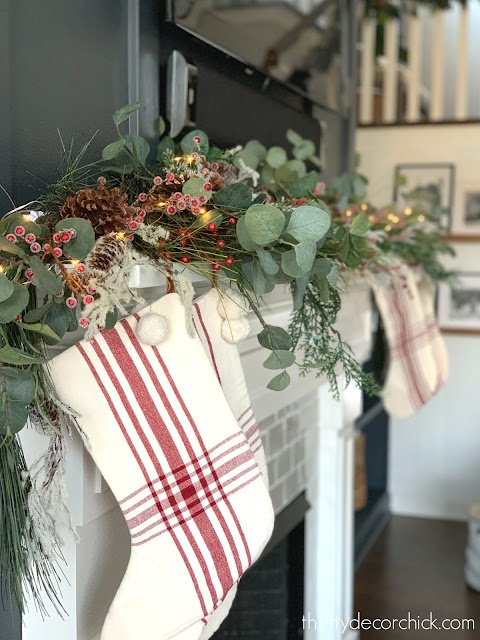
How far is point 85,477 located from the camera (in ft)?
3.64

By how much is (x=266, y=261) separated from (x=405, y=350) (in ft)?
5.27

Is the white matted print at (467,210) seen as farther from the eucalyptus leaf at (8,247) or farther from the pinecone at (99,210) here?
the eucalyptus leaf at (8,247)

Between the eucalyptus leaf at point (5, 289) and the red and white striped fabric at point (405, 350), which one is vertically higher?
the eucalyptus leaf at point (5, 289)

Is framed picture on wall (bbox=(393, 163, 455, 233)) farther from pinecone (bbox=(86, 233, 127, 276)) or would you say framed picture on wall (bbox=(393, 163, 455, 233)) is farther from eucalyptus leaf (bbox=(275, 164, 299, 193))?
pinecone (bbox=(86, 233, 127, 276))

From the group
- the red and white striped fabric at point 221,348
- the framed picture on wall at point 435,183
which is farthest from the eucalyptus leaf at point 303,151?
the framed picture on wall at point 435,183

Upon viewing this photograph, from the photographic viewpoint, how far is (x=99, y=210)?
3.41 feet

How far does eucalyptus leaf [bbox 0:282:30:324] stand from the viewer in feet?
3.00

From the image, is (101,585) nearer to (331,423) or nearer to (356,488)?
(331,423)

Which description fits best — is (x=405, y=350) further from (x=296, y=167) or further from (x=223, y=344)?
(x=223, y=344)

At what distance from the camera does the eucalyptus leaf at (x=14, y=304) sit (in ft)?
3.00

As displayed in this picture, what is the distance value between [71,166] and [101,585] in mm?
618

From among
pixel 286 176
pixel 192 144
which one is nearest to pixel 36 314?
pixel 192 144

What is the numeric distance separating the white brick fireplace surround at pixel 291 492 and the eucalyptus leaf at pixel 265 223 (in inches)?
6.6

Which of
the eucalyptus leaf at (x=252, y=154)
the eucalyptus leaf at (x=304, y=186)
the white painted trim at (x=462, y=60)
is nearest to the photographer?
the eucalyptus leaf at (x=304, y=186)
